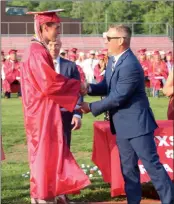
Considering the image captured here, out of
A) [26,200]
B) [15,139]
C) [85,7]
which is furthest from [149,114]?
[85,7]

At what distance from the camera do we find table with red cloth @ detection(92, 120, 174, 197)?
7148 mm

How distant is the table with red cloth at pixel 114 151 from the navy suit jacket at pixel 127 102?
794mm

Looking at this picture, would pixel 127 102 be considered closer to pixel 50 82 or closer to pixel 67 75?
pixel 50 82

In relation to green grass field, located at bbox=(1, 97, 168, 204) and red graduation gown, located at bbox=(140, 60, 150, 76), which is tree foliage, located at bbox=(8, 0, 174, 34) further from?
green grass field, located at bbox=(1, 97, 168, 204)

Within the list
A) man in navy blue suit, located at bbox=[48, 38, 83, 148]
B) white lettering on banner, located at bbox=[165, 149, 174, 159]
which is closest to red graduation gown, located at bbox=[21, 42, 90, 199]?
man in navy blue suit, located at bbox=[48, 38, 83, 148]

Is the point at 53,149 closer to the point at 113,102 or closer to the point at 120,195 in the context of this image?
the point at 113,102

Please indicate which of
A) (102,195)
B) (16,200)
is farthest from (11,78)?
(16,200)

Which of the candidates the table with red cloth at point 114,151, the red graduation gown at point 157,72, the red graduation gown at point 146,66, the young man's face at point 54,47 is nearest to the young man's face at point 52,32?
the young man's face at point 54,47

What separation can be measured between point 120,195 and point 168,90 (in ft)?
9.88

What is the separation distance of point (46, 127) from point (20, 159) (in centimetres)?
442

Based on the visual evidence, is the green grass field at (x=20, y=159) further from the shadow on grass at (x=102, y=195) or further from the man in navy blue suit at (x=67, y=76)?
the man in navy blue suit at (x=67, y=76)

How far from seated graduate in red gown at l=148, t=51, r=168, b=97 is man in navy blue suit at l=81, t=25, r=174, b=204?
18.4 metres

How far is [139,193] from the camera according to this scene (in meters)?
6.53

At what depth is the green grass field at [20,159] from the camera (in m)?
7.54
